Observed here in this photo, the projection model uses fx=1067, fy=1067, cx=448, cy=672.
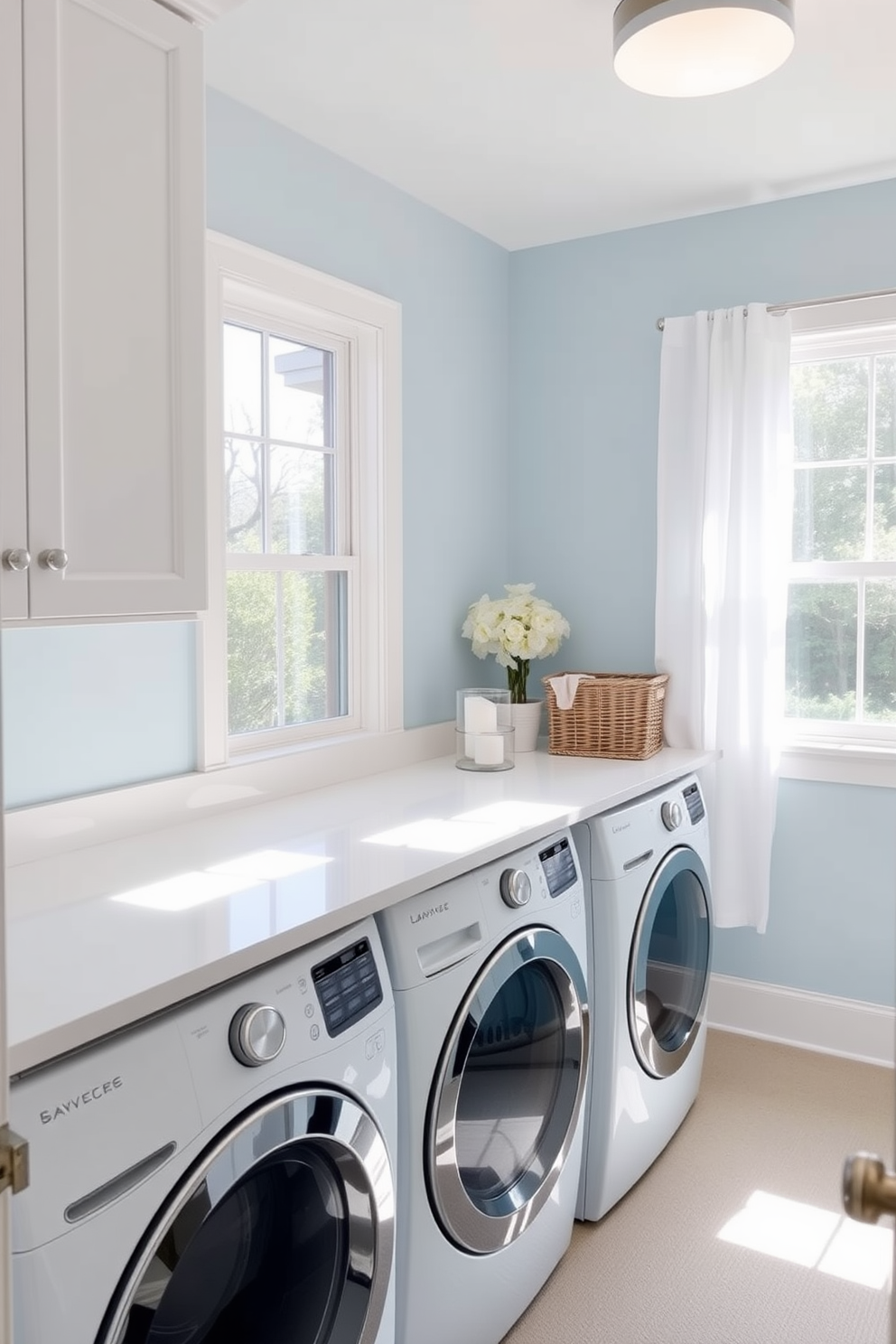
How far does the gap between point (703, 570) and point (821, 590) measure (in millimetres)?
373

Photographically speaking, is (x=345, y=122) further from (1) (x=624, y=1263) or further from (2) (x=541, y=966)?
(1) (x=624, y=1263)

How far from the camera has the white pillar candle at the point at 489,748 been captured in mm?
2805

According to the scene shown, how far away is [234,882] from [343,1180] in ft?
1.60

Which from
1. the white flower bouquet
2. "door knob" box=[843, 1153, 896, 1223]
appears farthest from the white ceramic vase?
"door knob" box=[843, 1153, 896, 1223]

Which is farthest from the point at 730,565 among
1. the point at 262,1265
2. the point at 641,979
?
the point at 262,1265

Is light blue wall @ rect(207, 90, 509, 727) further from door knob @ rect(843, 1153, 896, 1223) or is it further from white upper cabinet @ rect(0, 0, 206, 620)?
door knob @ rect(843, 1153, 896, 1223)

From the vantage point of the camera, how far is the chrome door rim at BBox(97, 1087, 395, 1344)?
1.20 m

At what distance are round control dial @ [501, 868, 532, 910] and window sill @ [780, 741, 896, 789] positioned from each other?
1.43 metres

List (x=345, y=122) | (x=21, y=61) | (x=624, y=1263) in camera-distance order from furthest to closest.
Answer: (x=345, y=122)
(x=624, y=1263)
(x=21, y=61)

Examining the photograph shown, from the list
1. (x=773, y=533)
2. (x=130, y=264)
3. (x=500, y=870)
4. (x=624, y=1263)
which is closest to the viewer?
(x=130, y=264)

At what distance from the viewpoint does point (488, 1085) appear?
74.4 inches

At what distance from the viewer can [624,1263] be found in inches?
87.5

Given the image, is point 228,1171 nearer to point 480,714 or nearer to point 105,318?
point 105,318

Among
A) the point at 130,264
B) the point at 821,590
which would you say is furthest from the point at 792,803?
the point at 130,264
